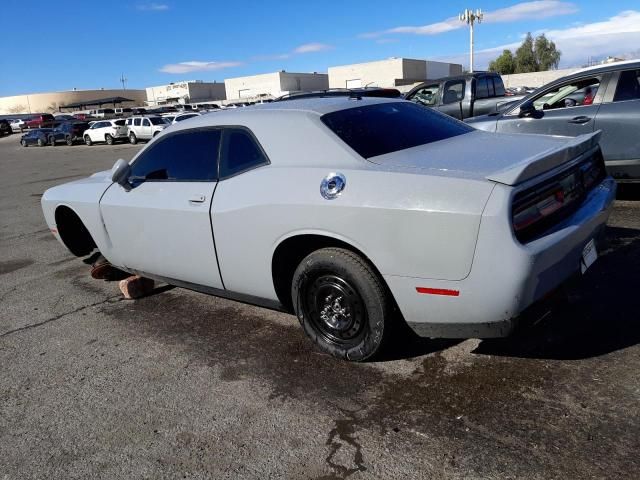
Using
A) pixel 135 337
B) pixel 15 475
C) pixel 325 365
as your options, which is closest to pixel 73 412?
pixel 15 475

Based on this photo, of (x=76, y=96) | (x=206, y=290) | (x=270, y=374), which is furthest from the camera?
(x=76, y=96)

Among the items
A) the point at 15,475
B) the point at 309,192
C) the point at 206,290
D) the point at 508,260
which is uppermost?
the point at 309,192

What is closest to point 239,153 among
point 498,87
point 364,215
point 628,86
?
point 364,215

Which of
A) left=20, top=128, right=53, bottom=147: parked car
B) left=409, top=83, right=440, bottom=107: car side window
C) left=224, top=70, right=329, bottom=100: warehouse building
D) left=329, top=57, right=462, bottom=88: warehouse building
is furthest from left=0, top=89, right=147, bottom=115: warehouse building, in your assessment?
left=409, top=83, right=440, bottom=107: car side window

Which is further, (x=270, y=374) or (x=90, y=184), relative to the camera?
(x=90, y=184)

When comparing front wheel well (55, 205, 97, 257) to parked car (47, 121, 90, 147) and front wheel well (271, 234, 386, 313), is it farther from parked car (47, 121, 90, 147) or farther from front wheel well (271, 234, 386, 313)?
parked car (47, 121, 90, 147)

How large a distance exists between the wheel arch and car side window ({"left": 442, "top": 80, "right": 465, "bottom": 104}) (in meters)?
9.62

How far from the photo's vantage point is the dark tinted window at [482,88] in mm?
11992

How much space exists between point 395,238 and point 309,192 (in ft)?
2.04

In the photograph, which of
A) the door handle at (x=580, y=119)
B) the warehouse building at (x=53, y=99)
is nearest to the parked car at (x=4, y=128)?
the warehouse building at (x=53, y=99)

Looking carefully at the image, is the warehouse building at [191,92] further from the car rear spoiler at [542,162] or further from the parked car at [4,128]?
the car rear spoiler at [542,162]

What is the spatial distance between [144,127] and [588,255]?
30.8 m

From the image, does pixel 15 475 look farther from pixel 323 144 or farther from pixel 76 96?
pixel 76 96

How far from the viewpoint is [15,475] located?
265cm
